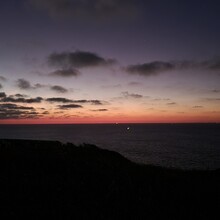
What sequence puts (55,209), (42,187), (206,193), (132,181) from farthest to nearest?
1. (132,181)
2. (206,193)
3. (42,187)
4. (55,209)

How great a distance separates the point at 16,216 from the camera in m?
8.20

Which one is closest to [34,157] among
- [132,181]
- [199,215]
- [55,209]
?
[132,181]

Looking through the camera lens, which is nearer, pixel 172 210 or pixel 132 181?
pixel 172 210

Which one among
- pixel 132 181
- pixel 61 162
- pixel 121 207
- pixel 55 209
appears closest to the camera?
pixel 55 209

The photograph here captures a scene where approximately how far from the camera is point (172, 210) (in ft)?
31.9

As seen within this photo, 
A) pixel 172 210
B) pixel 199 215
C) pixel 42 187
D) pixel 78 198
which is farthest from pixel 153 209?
pixel 42 187

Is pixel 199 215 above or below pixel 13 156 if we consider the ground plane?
below

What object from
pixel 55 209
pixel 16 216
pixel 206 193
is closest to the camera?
pixel 16 216

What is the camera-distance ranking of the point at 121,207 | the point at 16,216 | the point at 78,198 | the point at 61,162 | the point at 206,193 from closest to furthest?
the point at 16,216
the point at 121,207
the point at 78,198
the point at 206,193
the point at 61,162

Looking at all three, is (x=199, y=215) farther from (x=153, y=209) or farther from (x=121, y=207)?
(x=121, y=207)

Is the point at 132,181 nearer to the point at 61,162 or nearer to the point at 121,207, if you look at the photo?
the point at 121,207

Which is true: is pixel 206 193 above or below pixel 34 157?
below

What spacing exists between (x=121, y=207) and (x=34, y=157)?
967 cm

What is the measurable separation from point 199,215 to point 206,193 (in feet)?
10.3
